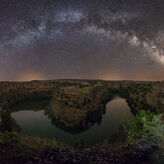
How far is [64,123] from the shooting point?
131 ft

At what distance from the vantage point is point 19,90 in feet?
314

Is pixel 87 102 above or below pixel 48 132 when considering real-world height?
above

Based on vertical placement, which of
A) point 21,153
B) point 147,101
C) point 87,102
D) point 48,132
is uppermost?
point 21,153

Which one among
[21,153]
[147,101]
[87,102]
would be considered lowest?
[87,102]

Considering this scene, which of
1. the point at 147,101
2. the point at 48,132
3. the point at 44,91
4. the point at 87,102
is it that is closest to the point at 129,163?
the point at 48,132

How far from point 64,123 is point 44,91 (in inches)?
2702

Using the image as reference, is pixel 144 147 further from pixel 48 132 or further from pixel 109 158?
pixel 48 132

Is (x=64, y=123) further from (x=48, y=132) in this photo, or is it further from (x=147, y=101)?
(x=147, y=101)

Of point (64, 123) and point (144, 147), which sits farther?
point (64, 123)

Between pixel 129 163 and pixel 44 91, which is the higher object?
pixel 129 163

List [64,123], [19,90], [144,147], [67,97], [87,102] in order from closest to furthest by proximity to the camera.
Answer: [144,147] < [64,123] < [67,97] < [87,102] < [19,90]

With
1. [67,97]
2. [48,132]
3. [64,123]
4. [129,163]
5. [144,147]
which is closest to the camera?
[129,163]

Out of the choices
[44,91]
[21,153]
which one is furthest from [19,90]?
[21,153]

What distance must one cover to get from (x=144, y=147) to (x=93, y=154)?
4.27m
